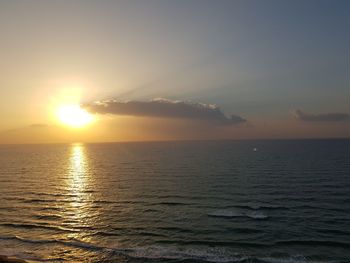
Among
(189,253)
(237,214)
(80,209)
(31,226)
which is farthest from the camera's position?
(80,209)

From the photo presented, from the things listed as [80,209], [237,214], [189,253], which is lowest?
[189,253]

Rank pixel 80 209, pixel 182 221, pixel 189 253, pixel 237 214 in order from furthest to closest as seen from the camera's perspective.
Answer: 1. pixel 80 209
2. pixel 237 214
3. pixel 182 221
4. pixel 189 253

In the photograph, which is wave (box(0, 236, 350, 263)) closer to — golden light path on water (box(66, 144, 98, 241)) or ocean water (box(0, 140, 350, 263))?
ocean water (box(0, 140, 350, 263))

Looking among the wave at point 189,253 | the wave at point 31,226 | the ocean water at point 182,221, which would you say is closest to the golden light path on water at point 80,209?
the ocean water at point 182,221

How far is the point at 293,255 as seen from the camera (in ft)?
116

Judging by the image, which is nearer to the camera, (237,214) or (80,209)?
(237,214)

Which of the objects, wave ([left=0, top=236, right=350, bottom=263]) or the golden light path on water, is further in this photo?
the golden light path on water

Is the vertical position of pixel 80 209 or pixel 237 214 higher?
pixel 80 209

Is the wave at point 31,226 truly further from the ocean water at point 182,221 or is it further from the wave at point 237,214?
the wave at point 237,214

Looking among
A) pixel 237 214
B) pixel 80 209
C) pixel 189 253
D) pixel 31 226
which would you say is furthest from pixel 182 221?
pixel 31 226

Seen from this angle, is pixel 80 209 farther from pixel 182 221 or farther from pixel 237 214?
pixel 237 214

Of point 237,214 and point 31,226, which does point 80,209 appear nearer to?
point 31,226

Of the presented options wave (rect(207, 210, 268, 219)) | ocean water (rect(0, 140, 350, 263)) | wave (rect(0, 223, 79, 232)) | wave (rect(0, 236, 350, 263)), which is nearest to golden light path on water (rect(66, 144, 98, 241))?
ocean water (rect(0, 140, 350, 263))

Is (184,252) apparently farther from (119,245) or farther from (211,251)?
(119,245)
